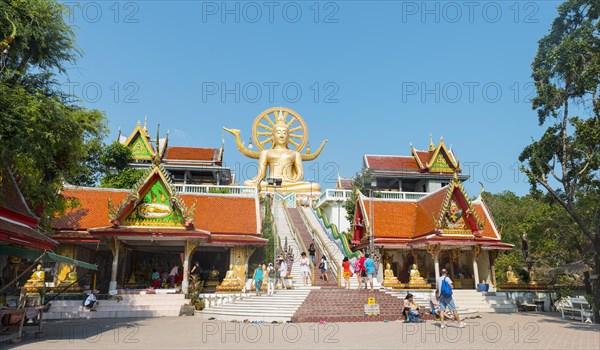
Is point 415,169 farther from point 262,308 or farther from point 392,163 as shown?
point 262,308

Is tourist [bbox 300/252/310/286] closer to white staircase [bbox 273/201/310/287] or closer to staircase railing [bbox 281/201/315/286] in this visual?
staircase railing [bbox 281/201/315/286]

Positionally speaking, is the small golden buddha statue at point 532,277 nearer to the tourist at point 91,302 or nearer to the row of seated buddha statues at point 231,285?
the row of seated buddha statues at point 231,285

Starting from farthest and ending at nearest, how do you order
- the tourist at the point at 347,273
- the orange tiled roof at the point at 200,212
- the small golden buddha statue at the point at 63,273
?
the orange tiled roof at the point at 200,212
the small golden buddha statue at the point at 63,273
the tourist at the point at 347,273

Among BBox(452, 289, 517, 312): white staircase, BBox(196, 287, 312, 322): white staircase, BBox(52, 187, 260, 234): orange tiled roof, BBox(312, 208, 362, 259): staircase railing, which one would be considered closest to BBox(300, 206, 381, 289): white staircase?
BBox(312, 208, 362, 259): staircase railing

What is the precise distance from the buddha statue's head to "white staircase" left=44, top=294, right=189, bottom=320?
2592 cm

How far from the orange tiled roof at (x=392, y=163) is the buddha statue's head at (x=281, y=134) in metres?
8.33

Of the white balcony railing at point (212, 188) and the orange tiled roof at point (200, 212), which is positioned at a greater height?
the white balcony railing at point (212, 188)

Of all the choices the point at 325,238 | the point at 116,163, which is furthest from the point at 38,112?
the point at 116,163

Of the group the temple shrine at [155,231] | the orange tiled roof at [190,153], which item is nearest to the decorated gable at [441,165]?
the orange tiled roof at [190,153]

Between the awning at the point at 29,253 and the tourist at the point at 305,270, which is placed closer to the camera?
the awning at the point at 29,253

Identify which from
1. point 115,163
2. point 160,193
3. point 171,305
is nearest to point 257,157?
point 115,163

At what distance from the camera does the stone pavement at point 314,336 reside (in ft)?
27.7

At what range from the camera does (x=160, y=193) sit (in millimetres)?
17484

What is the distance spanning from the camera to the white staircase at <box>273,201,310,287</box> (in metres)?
19.1
